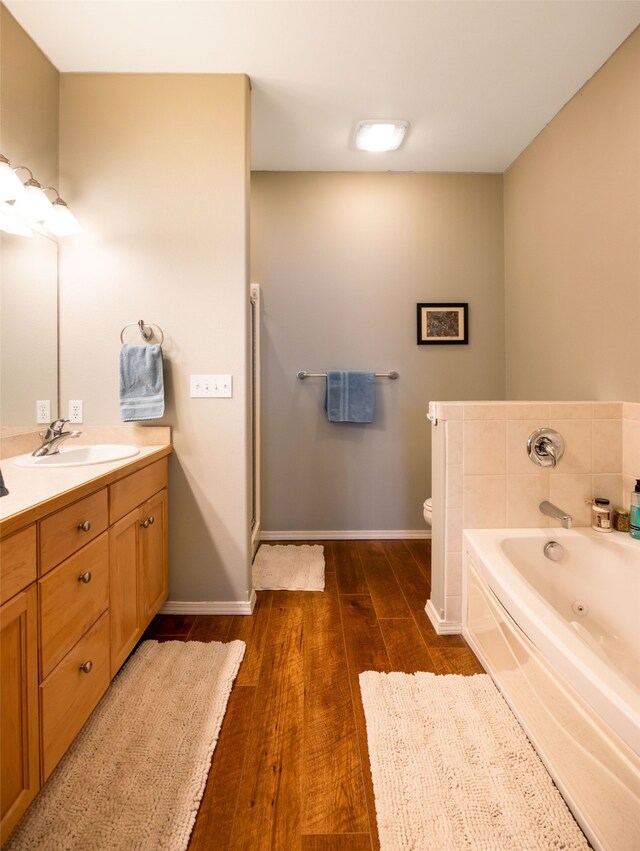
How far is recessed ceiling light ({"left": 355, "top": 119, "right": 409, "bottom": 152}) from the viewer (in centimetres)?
235

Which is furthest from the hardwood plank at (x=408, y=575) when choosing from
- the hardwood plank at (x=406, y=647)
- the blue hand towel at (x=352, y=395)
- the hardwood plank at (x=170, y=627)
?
the hardwood plank at (x=170, y=627)

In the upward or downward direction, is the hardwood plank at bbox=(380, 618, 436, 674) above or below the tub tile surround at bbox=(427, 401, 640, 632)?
below

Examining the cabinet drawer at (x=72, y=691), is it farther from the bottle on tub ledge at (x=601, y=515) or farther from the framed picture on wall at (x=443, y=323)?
the framed picture on wall at (x=443, y=323)

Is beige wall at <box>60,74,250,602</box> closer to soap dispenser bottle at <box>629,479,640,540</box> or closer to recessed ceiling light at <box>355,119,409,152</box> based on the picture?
recessed ceiling light at <box>355,119,409,152</box>

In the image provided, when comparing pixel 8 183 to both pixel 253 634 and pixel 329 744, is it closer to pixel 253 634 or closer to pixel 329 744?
pixel 253 634

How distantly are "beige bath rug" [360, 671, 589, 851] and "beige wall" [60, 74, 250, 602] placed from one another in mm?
1461

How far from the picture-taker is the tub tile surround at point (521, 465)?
1789mm

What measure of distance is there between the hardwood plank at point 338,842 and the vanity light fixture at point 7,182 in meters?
2.22

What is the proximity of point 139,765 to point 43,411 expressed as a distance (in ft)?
4.70

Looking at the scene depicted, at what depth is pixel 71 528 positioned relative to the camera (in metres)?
1.19

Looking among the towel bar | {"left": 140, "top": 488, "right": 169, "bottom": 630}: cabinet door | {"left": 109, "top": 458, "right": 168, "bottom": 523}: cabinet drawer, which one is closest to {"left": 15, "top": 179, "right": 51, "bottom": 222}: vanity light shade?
{"left": 109, "top": 458, "right": 168, "bottom": 523}: cabinet drawer

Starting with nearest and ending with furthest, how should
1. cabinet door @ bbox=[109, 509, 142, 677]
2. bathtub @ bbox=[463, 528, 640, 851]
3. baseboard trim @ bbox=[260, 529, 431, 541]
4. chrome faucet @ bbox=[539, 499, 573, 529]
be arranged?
bathtub @ bbox=[463, 528, 640, 851] < cabinet door @ bbox=[109, 509, 142, 677] < chrome faucet @ bbox=[539, 499, 573, 529] < baseboard trim @ bbox=[260, 529, 431, 541]

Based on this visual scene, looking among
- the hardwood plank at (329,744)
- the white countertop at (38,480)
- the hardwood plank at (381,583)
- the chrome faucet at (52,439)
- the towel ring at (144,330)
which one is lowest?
the hardwood plank at (329,744)

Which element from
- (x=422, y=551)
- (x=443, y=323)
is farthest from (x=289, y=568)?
(x=443, y=323)
